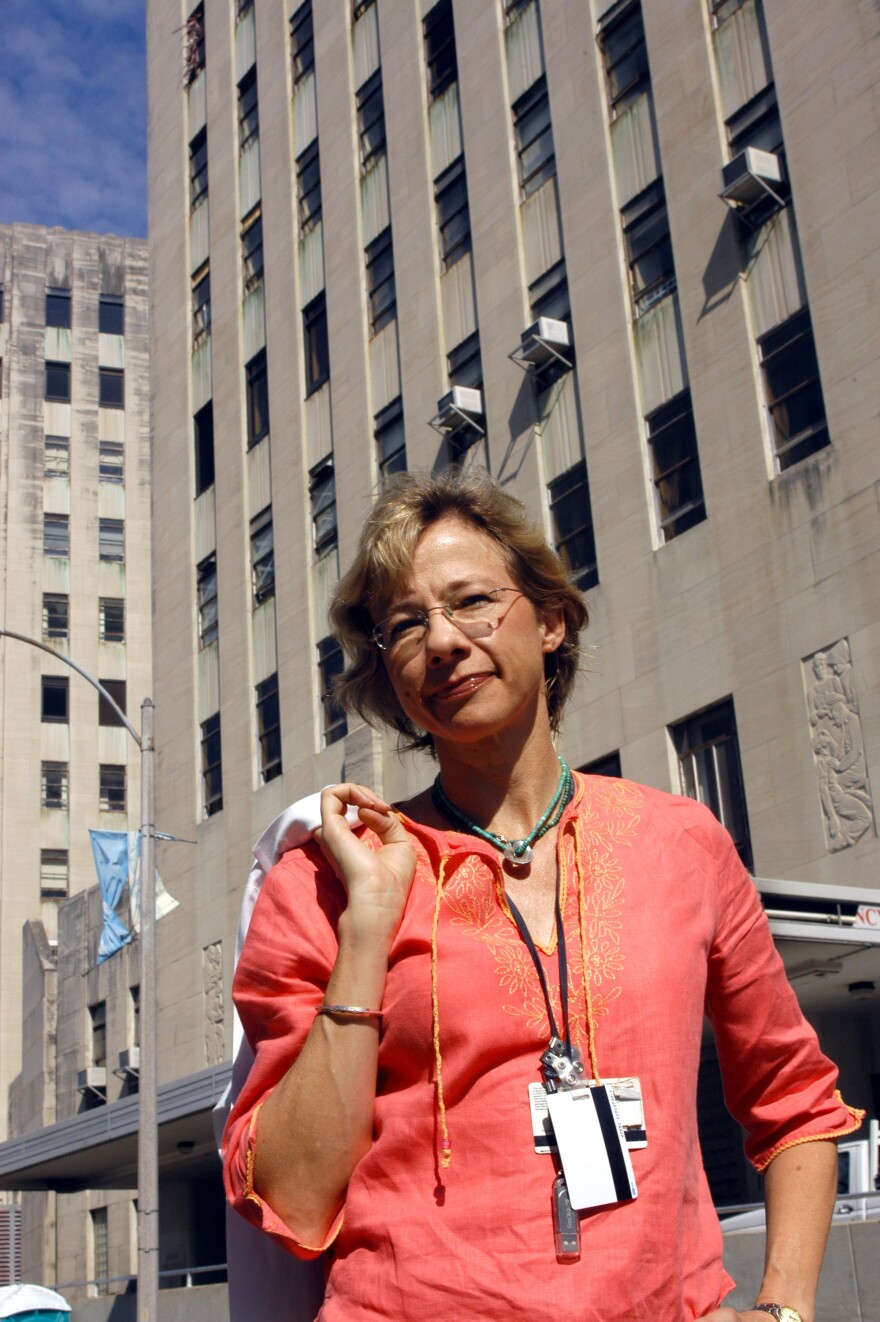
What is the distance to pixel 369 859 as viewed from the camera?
8.07 feet

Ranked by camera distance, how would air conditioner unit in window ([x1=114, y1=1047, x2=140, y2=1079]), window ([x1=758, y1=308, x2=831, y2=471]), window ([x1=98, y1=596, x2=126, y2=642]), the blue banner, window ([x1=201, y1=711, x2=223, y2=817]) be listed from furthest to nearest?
window ([x1=98, y1=596, x2=126, y2=642]), air conditioner unit in window ([x1=114, y1=1047, x2=140, y2=1079]), window ([x1=201, y1=711, x2=223, y2=817]), the blue banner, window ([x1=758, y1=308, x2=831, y2=471])

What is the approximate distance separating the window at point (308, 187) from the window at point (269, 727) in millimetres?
9975

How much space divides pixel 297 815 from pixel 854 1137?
14.2m

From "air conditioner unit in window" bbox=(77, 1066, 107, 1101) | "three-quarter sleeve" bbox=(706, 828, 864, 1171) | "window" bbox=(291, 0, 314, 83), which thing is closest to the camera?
"three-quarter sleeve" bbox=(706, 828, 864, 1171)

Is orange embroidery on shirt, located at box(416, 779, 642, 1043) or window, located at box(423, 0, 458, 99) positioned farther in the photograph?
window, located at box(423, 0, 458, 99)

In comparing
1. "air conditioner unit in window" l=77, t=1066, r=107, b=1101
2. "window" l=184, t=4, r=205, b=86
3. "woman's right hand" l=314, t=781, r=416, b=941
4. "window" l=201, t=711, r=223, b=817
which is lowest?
"woman's right hand" l=314, t=781, r=416, b=941

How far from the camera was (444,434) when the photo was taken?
81.5 ft

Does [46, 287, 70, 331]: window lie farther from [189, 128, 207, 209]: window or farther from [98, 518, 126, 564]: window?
[189, 128, 207, 209]: window

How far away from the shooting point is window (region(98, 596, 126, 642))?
5675cm

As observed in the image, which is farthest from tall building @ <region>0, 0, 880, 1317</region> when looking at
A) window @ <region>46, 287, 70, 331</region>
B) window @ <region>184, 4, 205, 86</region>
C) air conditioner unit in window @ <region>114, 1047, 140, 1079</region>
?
window @ <region>46, 287, 70, 331</region>

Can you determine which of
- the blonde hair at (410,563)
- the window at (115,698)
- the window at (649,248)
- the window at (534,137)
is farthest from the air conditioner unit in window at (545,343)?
the window at (115,698)

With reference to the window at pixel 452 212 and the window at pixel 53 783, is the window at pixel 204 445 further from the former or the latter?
the window at pixel 53 783

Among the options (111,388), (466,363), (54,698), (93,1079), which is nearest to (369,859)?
(466,363)

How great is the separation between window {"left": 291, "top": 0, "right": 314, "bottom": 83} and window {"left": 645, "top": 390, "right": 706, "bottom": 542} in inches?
652
